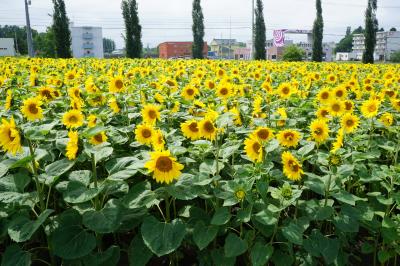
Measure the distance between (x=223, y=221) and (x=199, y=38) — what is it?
36.9m

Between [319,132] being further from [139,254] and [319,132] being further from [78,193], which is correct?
[78,193]

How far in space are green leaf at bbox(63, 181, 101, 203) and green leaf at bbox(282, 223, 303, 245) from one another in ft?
3.18

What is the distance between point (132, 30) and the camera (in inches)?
1141

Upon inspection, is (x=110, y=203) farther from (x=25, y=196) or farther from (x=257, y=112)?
(x=257, y=112)

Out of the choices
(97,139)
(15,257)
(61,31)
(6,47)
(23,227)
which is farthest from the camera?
(6,47)

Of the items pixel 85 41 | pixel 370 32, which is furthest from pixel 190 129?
pixel 85 41

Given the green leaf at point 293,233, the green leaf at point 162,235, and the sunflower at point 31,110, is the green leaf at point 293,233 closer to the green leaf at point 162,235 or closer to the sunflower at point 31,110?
the green leaf at point 162,235

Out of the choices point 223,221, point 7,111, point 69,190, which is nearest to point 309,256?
point 223,221

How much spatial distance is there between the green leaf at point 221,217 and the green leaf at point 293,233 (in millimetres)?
297

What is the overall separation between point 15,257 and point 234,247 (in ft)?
3.70

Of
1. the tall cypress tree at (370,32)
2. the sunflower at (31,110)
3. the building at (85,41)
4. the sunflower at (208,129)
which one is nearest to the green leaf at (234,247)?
the sunflower at (208,129)

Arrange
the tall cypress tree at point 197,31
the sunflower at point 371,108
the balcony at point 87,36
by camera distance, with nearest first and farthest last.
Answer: the sunflower at point 371,108 < the tall cypress tree at point 197,31 < the balcony at point 87,36

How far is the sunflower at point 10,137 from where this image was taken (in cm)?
191

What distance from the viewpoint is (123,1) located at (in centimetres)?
2997
